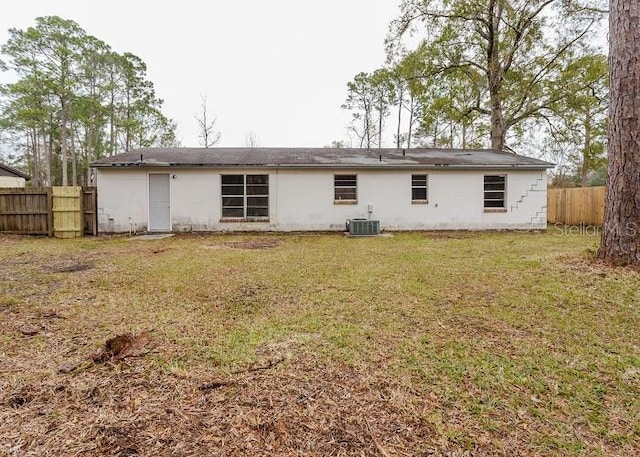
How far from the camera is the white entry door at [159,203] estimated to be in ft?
36.5

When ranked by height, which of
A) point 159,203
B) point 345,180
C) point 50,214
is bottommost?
point 50,214

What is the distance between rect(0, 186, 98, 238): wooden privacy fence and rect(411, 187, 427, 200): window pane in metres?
11.3

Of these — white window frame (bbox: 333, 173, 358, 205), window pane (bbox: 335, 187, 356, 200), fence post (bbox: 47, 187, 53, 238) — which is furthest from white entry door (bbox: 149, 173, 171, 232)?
window pane (bbox: 335, 187, 356, 200)

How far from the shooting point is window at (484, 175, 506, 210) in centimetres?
1212

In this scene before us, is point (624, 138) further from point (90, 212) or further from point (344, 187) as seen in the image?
point (90, 212)

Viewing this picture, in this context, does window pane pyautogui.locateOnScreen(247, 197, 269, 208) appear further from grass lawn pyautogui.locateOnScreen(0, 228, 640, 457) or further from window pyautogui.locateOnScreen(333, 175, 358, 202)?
grass lawn pyautogui.locateOnScreen(0, 228, 640, 457)

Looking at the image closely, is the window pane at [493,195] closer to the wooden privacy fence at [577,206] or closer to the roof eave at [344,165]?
the roof eave at [344,165]

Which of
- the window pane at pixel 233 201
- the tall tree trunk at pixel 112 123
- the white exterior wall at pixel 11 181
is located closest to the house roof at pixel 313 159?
the window pane at pixel 233 201

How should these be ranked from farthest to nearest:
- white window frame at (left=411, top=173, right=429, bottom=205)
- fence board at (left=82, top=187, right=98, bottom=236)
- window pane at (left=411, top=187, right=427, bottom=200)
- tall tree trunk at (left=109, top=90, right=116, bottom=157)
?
tall tree trunk at (left=109, top=90, right=116, bottom=157) → window pane at (left=411, top=187, right=427, bottom=200) → white window frame at (left=411, top=173, right=429, bottom=205) → fence board at (left=82, top=187, right=98, bottom=236)

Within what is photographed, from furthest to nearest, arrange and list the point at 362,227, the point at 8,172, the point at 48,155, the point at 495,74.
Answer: the point at 48,155, the point at 8,172, the point at 495,74, the point at 362,227

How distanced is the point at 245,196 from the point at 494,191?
361 inches

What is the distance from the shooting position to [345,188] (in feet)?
38.6

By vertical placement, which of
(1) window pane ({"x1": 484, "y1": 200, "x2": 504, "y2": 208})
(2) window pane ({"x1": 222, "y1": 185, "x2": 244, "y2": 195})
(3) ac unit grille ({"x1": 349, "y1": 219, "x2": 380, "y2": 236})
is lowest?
(3) ac unit grille ({"x1": 349, "y1": 219, "x2": 380, "y2": 236})

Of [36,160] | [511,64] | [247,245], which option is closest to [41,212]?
[247,245]
